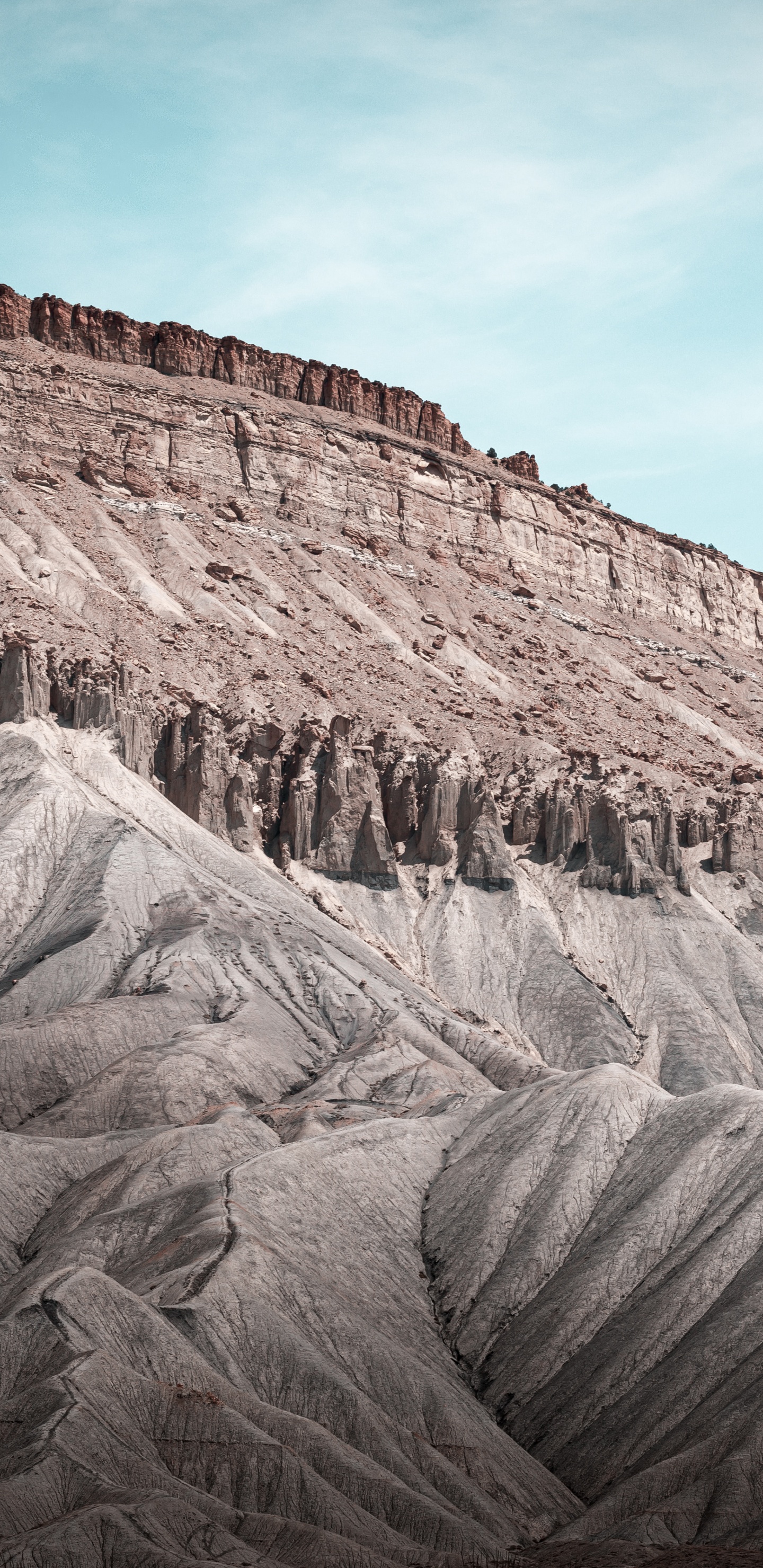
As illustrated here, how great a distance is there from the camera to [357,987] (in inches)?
3120

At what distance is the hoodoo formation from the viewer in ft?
130

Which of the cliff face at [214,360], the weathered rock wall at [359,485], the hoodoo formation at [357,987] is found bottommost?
the hoodoo formation at [357,987]

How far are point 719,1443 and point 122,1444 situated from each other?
48.0 feet

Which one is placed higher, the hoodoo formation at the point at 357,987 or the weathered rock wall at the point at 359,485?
the weathered rock wall at the point at 359,485

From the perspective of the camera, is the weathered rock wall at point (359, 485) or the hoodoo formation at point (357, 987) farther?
the weathered rock wall at point (359, 485)

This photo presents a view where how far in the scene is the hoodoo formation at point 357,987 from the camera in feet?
130

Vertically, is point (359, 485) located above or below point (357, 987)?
above

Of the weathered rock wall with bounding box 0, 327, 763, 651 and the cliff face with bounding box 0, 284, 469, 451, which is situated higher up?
the cliff face with bounding box 0, 284, 469, 451

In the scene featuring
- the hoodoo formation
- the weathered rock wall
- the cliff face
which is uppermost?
the cliff face

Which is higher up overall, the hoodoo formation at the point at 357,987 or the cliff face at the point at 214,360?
the cliff face at the point at 214,360

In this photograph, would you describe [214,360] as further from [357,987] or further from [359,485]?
[357,987]

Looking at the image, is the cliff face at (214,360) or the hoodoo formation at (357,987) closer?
the hoodoo formation at (357,987)

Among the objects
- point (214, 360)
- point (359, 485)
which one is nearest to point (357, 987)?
point (359, 485)

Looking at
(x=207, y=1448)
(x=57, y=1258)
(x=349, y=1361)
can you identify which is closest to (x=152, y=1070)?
(x=57, y=1258)
